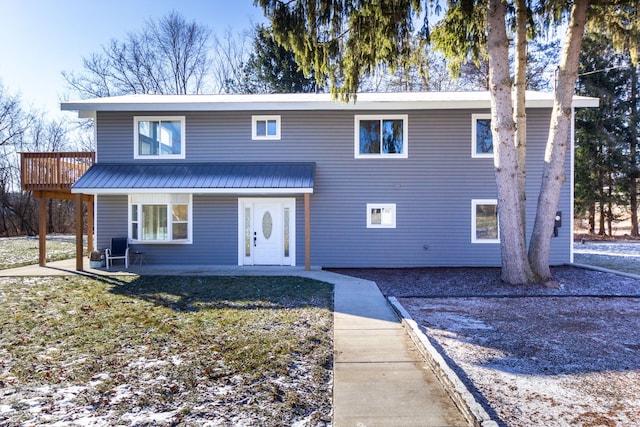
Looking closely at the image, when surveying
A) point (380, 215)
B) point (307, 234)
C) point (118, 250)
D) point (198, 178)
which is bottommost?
point (118, 250)

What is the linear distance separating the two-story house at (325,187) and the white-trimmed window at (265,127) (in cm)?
3

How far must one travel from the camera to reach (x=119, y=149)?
10.5 meters

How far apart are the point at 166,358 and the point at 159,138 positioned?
8.35 m

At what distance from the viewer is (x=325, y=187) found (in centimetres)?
1036

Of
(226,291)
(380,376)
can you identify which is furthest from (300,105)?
(380,376)

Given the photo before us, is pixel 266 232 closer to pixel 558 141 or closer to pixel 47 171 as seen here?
pixel 47 171

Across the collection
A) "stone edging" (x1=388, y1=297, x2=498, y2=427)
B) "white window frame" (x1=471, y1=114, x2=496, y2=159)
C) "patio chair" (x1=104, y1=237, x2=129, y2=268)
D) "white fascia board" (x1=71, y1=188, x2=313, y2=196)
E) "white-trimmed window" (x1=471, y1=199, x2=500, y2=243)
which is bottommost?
"stone edging" (x1=388, y1=297, x2=498, y2=427)

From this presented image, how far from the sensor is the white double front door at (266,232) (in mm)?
10398

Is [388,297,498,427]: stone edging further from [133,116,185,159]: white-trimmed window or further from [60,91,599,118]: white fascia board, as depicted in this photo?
[133,116,185,159]: white-trimmed window

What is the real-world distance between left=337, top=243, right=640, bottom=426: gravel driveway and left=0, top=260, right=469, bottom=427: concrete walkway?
35cm

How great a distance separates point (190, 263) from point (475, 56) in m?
9.35

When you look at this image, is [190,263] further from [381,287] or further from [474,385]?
[474,385]

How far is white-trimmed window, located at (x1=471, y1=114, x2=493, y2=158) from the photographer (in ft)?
33.6

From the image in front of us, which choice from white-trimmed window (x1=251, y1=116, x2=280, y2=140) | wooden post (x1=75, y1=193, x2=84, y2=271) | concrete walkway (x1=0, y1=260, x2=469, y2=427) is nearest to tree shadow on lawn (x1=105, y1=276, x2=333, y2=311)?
concrete walkway (x1=0, y1=260, x2=469, y2=427)
